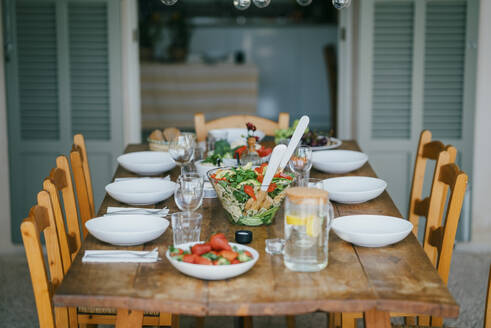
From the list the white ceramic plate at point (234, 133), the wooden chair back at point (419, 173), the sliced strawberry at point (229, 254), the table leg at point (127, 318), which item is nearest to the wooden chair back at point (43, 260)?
the table leg at point (127, 318)

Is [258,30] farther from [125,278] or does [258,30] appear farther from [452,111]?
[125,278]

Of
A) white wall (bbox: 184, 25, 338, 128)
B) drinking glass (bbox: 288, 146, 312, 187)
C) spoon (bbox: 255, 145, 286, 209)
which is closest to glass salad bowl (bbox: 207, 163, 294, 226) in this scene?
spoon (bbox: 255, 145, 286, 209)

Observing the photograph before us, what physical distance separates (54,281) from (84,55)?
206 centimetres

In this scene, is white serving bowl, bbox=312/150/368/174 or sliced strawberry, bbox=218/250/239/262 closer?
sliced strawberry, bbox=218/250/239/262

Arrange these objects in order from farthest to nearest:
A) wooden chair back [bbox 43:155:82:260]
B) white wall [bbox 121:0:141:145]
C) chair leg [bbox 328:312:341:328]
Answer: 1. white wall [bbox 121:0:141:145]
2. chair leg [bbox 328:312:341:328]
3. wooden chair back [bbox 43:155:82:260]

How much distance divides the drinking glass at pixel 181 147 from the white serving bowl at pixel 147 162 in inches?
7.6

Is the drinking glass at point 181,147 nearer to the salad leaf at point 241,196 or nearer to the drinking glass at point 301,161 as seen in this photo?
the drinking glass at point 301,161

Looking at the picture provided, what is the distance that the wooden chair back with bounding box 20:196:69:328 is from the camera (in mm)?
1481

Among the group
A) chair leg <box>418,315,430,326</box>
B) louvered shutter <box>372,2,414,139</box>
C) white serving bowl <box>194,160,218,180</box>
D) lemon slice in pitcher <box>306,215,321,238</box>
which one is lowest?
chair leg <box>418,315,430,326</box>

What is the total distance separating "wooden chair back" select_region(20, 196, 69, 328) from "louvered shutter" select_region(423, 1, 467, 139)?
2487mm

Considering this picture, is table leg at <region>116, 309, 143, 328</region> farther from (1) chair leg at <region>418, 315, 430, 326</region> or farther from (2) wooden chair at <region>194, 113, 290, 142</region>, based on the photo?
(2) wooden chair at <region>194, 113, 290, 142</region>

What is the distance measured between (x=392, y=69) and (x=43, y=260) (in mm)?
2602

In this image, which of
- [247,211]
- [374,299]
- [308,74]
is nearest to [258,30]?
[308,74]

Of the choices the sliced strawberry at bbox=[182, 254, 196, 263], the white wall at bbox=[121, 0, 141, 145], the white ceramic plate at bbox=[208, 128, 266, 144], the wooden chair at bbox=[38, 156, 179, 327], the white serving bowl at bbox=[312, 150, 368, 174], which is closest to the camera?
the sliced strawberry at bbox=[182, 254, 196, 263]
